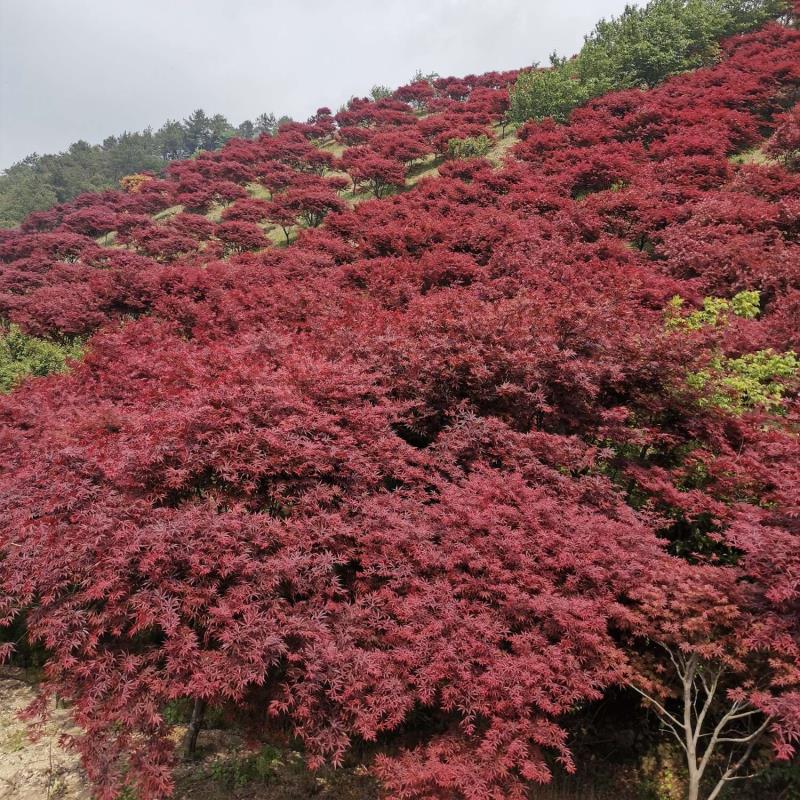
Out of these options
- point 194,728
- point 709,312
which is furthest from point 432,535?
point 709,312

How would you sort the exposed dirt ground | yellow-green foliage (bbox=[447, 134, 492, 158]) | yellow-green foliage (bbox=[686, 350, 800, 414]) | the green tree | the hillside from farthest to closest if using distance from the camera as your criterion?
1. the green tree
2. yellow-green foliage (bbox=[447, 134, 492, 158])
3. yellow-green foliage (bbox=[686, 350, 800, 414])
4. the exposed dirt ground
5. the hillside

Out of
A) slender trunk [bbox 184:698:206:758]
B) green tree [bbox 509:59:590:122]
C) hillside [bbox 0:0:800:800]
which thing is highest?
green tree [bbox 509:59:590:122]

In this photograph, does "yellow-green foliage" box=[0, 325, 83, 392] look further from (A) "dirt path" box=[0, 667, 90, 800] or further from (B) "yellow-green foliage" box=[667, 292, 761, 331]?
(B) "yellow-green foliage" box=[667, 292, 761, 331]

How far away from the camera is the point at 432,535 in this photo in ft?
15.7

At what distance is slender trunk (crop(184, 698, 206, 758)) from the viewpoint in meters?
4.96

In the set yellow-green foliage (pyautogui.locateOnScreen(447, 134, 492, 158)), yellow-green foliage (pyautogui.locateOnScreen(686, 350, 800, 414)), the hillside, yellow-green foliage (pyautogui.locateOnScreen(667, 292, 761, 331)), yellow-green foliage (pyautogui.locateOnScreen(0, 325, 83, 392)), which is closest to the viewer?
the hillside

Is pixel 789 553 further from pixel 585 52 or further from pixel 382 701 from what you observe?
pixel 585 52

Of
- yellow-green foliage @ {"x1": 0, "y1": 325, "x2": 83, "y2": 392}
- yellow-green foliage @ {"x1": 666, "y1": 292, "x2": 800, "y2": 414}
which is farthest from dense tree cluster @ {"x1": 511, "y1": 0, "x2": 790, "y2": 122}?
yellow-green foliage @ {"x1": 0, "y1": 325, "x2": 83, "y2": 392}

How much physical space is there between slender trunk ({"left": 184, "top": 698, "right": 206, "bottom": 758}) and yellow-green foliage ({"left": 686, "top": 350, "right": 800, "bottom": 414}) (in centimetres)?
698

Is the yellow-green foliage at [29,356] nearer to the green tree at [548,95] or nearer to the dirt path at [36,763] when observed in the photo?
the dirt path at [36,763]

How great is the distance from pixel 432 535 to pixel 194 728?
3.30 m

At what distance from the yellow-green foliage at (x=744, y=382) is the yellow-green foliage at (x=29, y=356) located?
41.3 feet

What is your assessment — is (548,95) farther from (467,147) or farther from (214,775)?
(214,775)

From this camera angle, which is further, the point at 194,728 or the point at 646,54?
the point at 646,54
